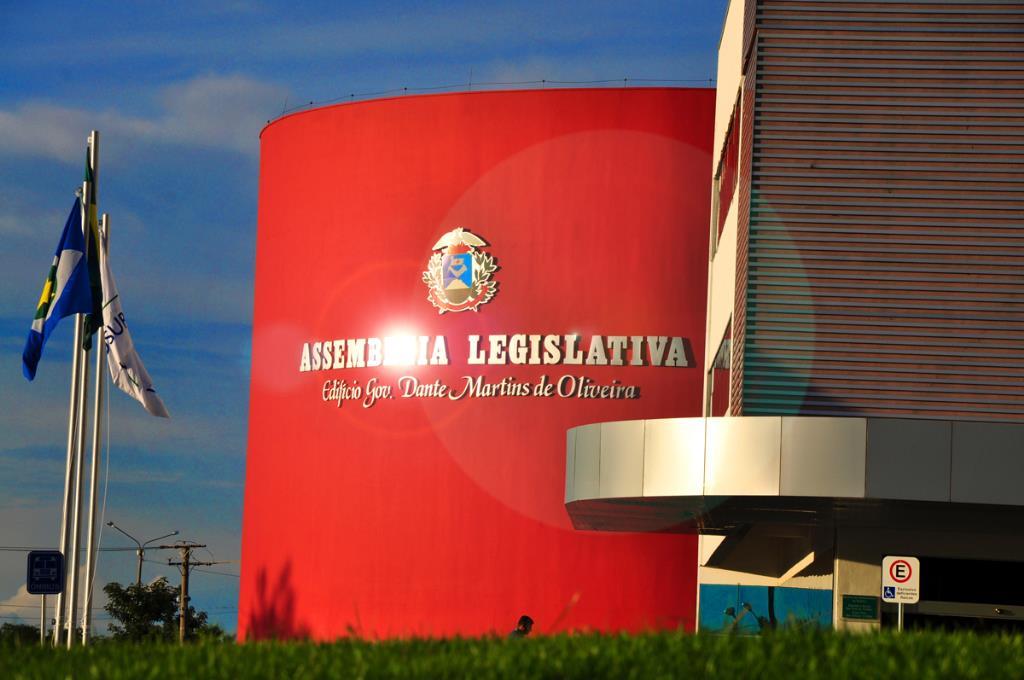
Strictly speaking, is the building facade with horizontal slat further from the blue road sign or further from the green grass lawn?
the blue road sign

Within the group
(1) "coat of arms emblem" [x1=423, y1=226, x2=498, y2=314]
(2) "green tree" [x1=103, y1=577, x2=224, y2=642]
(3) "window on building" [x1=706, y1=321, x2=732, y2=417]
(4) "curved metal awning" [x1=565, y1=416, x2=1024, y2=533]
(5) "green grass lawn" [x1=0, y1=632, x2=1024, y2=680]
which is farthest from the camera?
(2) "green tree" [x1=103, y1=577, x2=224, y2=642]

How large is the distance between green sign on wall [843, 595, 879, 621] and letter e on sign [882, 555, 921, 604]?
6.82 ft

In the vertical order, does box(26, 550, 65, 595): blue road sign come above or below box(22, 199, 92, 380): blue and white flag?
below

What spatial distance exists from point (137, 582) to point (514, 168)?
180ft

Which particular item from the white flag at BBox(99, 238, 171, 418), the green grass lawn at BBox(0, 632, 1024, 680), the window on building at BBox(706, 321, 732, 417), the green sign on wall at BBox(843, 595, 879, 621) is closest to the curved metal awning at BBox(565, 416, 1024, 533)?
the green sign on wall at BBox(843, 595, 879, 621)

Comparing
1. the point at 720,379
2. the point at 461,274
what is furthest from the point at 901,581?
the point at 461,274

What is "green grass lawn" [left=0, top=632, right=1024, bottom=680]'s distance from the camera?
28.6ft

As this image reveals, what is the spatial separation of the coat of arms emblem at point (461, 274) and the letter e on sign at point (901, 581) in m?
18.0

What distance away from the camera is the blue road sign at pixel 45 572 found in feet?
95.1

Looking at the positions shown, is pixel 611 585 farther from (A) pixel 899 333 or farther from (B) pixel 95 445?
(A) pixel 899 333

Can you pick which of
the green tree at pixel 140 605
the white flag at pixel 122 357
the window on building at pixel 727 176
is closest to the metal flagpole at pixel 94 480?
the white flag at pixel 122 357

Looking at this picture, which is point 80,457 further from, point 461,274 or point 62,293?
point 461,274

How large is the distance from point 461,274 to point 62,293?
9839 millimetres

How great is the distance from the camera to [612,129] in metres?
35.1
